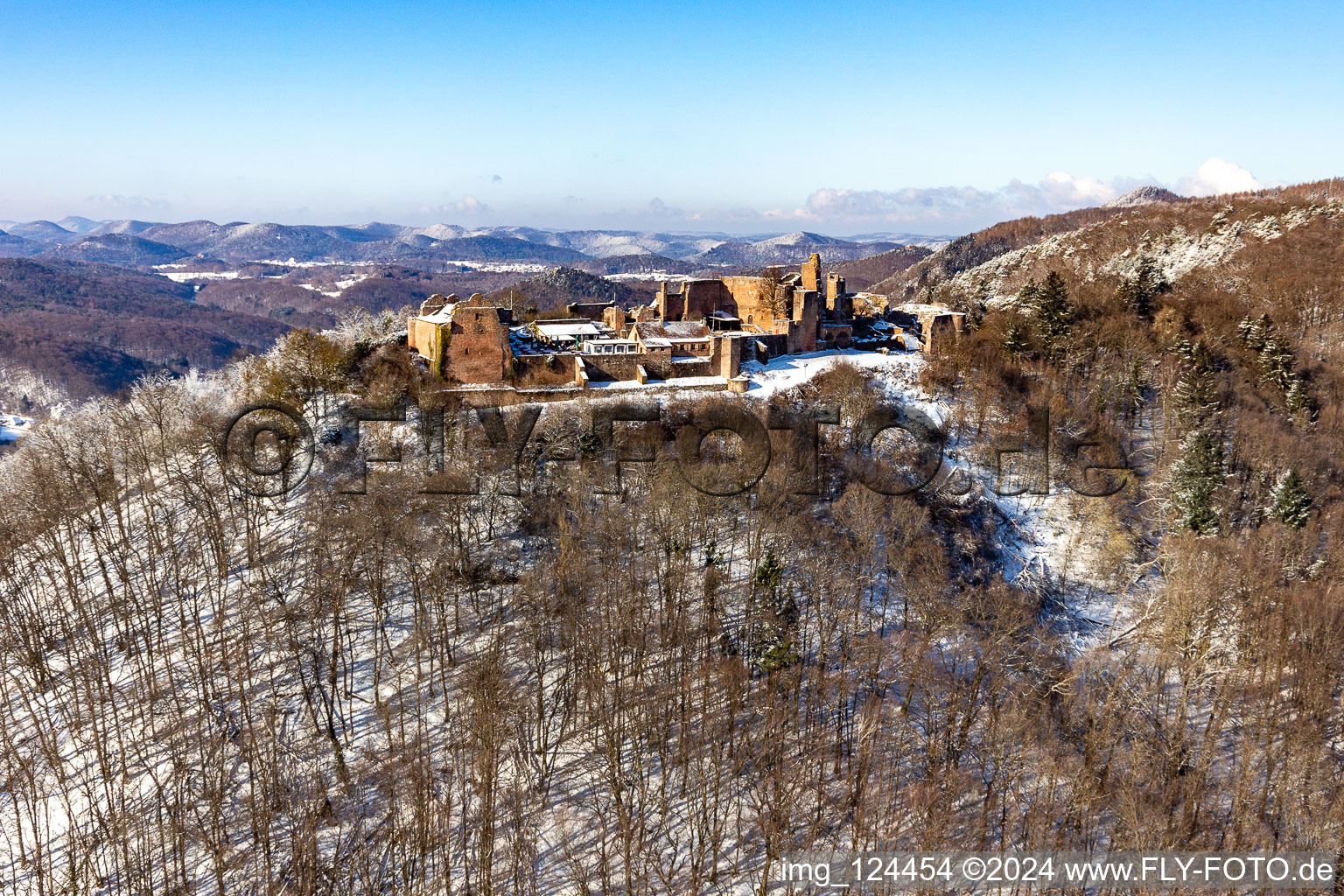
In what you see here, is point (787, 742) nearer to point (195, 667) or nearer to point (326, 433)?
point (195, 667)

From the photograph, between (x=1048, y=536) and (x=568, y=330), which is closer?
(x=1048, y=536)

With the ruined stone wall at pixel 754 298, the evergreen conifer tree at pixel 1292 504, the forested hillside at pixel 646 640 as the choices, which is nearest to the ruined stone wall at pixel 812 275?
the ruined stone wall at pixel 754 298

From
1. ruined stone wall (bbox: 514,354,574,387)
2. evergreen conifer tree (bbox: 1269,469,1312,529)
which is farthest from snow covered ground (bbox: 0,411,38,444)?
evergreen conifer tree (bbox: 1269,469,1312,529)

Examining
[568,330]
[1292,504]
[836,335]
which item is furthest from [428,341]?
[1292,504]

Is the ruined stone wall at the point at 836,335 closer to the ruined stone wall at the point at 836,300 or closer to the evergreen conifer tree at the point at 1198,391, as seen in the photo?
the ruined stone wall at the point at 836,300

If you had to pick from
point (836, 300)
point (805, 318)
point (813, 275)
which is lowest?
point (805, 318)

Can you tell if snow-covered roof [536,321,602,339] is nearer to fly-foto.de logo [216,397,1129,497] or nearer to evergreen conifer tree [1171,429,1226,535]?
fly-foto.de logo [216,397,1129,497]

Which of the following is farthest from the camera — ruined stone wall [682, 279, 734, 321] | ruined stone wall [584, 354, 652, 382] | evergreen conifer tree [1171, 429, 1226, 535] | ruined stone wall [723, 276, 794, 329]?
ruined stone wall [682, 279, 734, 321]

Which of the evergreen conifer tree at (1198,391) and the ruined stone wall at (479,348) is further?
the evergreen conifer tree at (1198,391)

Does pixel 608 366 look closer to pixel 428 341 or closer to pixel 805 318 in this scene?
pixel 428 341

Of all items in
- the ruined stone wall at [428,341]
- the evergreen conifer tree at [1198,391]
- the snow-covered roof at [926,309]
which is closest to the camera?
the ruined stone wall at [428,341]

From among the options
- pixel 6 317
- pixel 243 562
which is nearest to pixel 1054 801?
pixel 243 562
